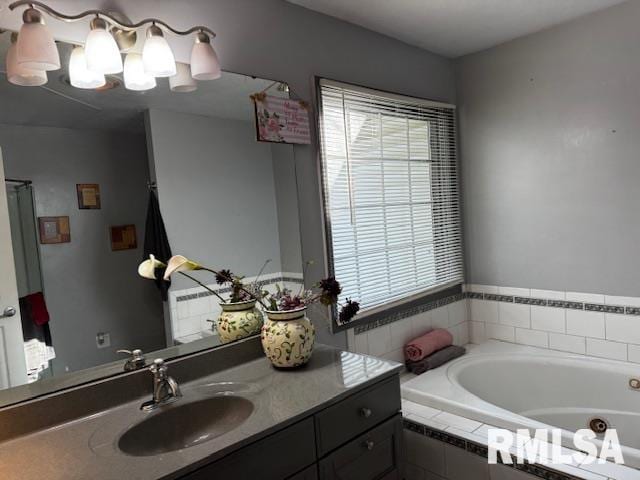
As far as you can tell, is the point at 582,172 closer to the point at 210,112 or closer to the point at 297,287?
the point at 297,287

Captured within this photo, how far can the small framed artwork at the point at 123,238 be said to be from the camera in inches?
59.4

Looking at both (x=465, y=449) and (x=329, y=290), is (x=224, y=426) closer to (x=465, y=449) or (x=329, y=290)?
(x=329, y=290)

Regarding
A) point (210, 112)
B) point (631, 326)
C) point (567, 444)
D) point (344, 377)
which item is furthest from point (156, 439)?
point (631, 326)

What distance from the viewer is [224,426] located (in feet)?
4.72

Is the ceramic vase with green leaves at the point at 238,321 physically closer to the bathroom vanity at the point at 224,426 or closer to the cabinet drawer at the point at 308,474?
the bathroom vanity at the point at 224,426

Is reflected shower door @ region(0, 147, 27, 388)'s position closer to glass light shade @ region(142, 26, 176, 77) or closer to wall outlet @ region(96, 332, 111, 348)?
wall outlet @ region(96, 332, 111, 348)

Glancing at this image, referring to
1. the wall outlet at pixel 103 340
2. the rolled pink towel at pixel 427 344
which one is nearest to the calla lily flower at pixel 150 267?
the wall outlet at pixel 103 340

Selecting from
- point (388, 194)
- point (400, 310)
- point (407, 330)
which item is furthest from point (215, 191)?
point (407, 330)

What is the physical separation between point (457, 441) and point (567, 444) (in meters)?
0.42

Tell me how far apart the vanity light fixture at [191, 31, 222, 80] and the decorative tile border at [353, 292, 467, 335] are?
1.43m

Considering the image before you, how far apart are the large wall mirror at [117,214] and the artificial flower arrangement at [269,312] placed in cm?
3

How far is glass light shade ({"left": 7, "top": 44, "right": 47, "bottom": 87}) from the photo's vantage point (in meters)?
1.30

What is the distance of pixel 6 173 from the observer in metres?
1.32

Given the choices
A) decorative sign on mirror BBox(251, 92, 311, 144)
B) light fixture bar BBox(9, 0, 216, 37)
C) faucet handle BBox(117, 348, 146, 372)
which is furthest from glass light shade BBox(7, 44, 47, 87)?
faucet handle BBox(117, 348, 146, 372)
